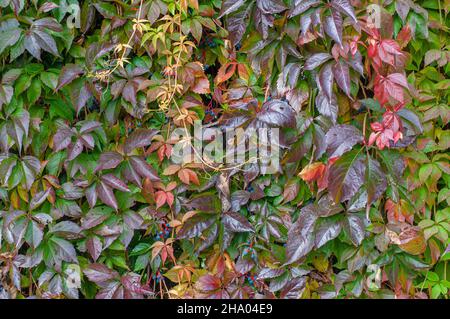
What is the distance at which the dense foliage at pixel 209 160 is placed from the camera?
5.43ft

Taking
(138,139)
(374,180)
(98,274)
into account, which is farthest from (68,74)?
(374,180)

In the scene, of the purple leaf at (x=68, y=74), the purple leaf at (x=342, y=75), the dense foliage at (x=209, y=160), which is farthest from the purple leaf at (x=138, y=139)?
the purple leaf at (x=342, y=75)

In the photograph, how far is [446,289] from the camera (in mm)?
1792

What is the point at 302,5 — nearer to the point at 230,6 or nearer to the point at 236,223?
the point at 230,6

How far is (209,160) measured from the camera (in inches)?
70.0

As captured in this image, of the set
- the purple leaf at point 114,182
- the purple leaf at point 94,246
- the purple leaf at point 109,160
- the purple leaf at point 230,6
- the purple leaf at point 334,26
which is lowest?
the purple leaf at point 94,246

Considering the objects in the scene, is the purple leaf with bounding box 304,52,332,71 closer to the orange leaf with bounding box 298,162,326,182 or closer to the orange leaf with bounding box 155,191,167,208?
the orange leaf with bounding box 298,162,326,182

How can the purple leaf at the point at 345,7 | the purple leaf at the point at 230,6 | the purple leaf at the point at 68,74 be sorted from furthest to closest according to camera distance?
the purple leaf at the point at 68,74
the purple leaf at the point at 230,6
the purple leaf at the point at 345,7

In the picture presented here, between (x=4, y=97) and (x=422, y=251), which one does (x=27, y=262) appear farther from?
(x=422, y=251)

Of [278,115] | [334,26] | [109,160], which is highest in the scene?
[334,26]

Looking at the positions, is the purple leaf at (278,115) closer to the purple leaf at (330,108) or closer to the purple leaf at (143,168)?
the purple leaf at (330,108)

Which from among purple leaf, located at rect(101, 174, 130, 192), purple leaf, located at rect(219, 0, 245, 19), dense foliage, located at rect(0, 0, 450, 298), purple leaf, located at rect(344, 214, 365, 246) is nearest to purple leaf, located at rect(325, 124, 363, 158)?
dense foliage, located at rect(0, 0, 450, 298)
